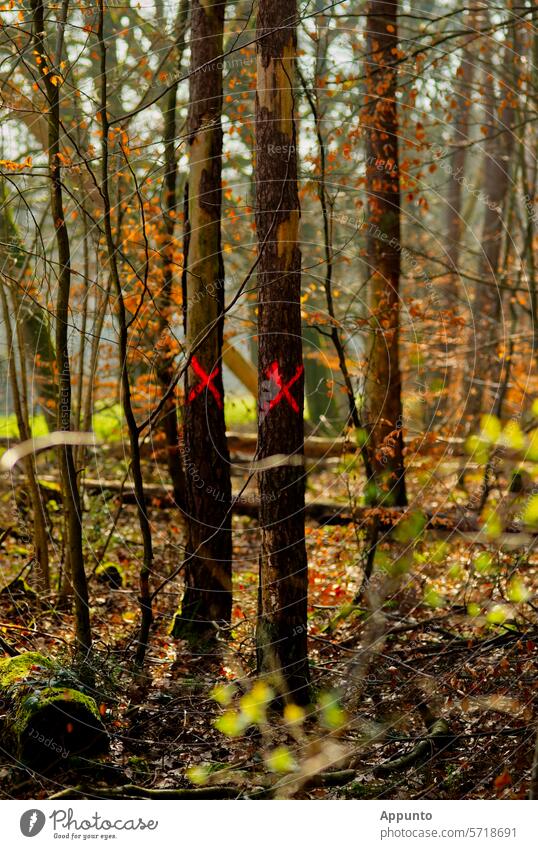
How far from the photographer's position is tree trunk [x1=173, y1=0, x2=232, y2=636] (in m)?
7.98

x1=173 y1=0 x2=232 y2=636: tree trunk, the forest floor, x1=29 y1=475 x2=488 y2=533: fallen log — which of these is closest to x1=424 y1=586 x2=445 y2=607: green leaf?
the forest floor

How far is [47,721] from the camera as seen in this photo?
5.68 m

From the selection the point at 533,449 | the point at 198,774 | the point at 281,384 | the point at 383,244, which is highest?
the point at 383,244

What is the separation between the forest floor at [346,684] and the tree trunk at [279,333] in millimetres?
776

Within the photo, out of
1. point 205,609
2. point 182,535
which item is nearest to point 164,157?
point 182,535

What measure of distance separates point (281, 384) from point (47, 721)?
2.91m

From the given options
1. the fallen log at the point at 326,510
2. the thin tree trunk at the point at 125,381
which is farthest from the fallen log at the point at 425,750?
the fallen log at the point at 326,510

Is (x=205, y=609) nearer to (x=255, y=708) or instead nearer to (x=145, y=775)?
(x=255, y=708)

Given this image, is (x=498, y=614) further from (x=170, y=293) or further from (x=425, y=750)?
(x=170, y=293)

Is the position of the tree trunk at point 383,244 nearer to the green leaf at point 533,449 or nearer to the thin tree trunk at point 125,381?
the green leaf at point 533,449

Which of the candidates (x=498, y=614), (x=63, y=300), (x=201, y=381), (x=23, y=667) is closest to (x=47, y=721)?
(x=23, y=667)

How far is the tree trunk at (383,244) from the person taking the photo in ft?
34.7

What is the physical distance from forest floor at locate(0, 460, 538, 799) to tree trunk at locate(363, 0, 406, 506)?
1349 millimetres

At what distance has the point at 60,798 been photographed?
5285mm
